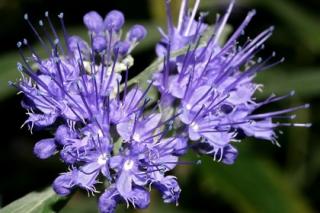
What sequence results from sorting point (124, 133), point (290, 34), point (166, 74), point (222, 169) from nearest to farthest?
point (124, 133) → point (166, 74) → point (222, 169) → point (290, 34)

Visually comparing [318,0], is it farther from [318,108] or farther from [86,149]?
[86,149]

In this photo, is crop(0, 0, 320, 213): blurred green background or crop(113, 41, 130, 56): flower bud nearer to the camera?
crop(113, 41, 130, 56): flower bud

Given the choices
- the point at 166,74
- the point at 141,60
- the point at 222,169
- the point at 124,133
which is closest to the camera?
the point at 124,133

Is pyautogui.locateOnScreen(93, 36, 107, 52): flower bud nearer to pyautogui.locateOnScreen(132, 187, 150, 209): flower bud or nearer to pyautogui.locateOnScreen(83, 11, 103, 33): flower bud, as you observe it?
pyautogui.locateOnScreen(83, 11, 103, 33): flower bud

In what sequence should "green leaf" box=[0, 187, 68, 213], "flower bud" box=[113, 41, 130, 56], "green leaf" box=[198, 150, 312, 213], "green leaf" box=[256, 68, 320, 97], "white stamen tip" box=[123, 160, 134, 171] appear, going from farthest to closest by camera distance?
1. "green leaf" box=[256, 68, 320, 97]
2. "green leaf" box=[198, 150, 312, 213]
3. "flower bud" box=[113, 41, 130, 56]
4. "green leaf" box=[0, 187, 68, 213]
5. "white stamen tip" box=[123, 160, 134, 171]

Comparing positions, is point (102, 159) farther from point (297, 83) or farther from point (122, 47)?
point (297, 83)

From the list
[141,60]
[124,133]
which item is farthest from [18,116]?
[124,133]

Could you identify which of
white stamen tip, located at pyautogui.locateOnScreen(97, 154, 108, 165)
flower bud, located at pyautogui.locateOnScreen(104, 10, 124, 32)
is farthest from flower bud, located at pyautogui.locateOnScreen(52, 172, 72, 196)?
flower bud, located at pyautogui.locateOnScreen(104, 10, 124, 32)
